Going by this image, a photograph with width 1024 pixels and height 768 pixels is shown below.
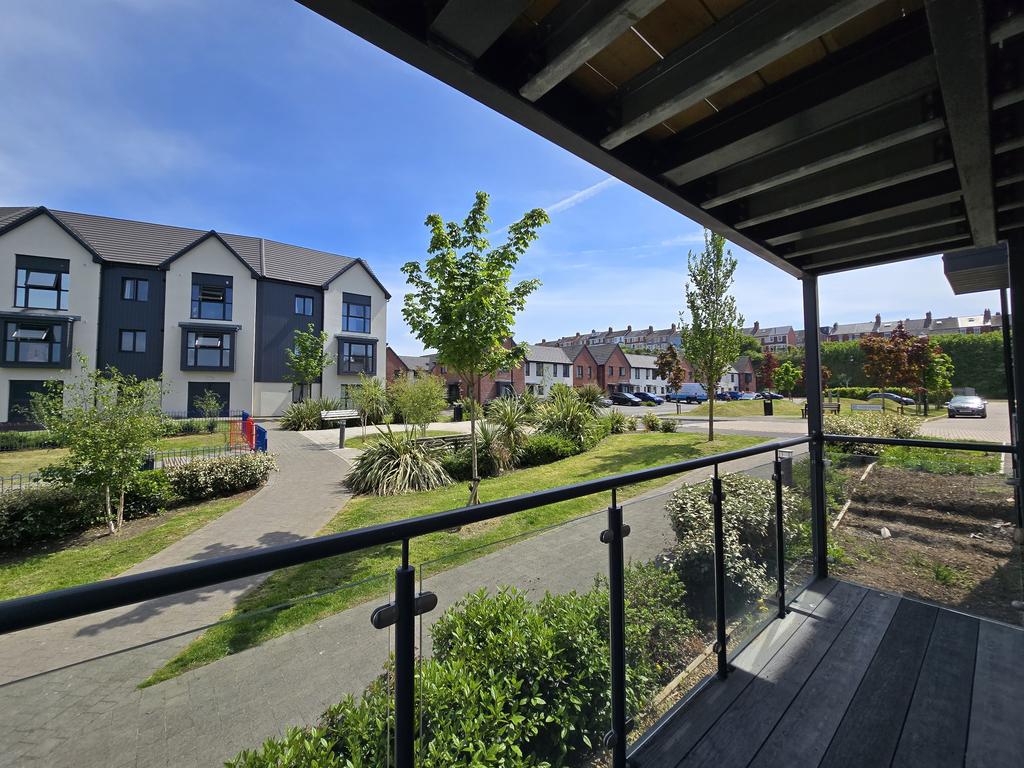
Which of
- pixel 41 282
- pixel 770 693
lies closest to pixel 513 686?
pixel 770 693

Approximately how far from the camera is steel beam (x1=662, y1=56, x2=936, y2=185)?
171cm

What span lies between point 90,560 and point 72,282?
2657cm

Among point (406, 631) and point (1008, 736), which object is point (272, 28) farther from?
point (1008, 736)

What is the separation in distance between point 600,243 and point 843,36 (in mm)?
11290

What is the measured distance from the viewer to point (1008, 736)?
6.31ft

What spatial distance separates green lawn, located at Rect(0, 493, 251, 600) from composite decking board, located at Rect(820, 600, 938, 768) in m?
7.00

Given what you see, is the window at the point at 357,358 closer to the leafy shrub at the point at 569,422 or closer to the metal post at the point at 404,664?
the leafy shrub at the point at 569,422

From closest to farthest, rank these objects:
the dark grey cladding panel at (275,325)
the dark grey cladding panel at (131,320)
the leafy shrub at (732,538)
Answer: the leafy shrub at (732,538) < the dark grey cladding panel at (131,320) < the dark grey cladding panel at (275,325)

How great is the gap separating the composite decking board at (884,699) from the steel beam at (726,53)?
9.13 feet

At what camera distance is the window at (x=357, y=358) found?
29.7 m

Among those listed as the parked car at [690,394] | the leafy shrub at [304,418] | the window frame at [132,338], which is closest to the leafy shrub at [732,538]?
the leafy shrub at [304,418]

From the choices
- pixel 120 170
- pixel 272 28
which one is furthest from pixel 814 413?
pixel 120 170

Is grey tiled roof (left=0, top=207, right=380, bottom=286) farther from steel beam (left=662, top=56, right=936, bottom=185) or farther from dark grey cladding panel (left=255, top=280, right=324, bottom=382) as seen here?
steel beam (left=662, top=56, right=936, bottom=185)

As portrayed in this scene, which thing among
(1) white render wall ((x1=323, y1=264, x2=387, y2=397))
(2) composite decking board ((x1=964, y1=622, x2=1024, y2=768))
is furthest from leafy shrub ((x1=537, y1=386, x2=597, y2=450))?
(1) white render wall ((x1=323, y1=264, x2=387, y2=397))
